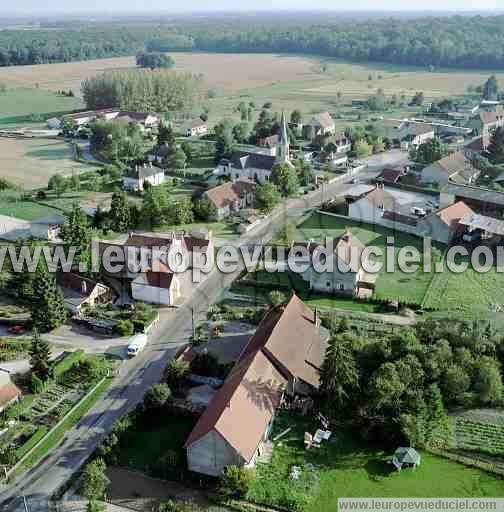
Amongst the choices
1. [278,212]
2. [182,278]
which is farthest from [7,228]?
[278,212]

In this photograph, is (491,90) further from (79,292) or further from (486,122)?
(79,292)

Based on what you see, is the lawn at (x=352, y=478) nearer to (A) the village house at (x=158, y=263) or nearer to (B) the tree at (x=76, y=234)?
(A) the village house at (x=158, y=263)

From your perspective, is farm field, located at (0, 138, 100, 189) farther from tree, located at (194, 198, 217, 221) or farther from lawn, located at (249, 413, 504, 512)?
lawn, located at (249, 413, 504, 512)

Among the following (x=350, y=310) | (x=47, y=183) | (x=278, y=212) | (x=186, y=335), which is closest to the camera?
(x=186, y=335)

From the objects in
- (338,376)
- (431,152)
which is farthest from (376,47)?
(338,376)

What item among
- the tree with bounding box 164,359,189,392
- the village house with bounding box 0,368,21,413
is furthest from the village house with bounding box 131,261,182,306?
the village house with bounding box 0,368,21,413

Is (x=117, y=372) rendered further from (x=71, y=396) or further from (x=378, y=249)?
(x=378, y=249)

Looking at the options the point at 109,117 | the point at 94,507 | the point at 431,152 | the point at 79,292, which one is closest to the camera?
the point at 94,507
